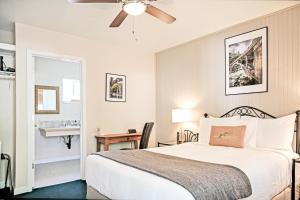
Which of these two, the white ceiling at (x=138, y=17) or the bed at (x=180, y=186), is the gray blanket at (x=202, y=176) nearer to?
the bed at (x=180, y=186)

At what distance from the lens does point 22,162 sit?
3.47 m

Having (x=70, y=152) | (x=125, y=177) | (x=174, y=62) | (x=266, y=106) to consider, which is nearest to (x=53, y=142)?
(x=70, y=152)

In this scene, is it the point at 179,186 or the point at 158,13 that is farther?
the point at 158,13

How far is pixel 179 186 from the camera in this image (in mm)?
1585

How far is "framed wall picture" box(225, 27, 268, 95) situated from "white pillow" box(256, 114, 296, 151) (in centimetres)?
56

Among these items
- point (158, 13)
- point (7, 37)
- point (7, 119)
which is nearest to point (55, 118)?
point (7, 119)

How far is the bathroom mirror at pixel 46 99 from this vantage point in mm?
5539

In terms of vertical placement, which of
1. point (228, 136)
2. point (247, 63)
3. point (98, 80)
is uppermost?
point (247, 63)

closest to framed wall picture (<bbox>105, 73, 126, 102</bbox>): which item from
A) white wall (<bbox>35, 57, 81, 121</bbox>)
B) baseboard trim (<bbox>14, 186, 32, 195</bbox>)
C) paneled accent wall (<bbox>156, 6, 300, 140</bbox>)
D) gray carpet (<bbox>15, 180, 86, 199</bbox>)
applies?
paneled accent wall (<bbox>156, 6, 300, 140</bbox>)

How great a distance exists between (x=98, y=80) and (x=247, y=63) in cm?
264

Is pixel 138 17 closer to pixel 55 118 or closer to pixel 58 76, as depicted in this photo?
pixel 58 76

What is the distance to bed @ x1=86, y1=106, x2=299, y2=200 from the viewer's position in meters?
1.71

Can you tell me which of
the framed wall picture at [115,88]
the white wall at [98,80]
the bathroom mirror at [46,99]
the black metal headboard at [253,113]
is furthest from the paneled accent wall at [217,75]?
the bathroom mirror at [46,99]

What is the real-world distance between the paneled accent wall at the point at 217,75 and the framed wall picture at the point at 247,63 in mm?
77
